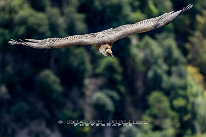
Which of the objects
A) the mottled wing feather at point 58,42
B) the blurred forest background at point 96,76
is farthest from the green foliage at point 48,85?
the mottled wing feather at point 58,42

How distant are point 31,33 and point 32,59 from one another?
432 cm

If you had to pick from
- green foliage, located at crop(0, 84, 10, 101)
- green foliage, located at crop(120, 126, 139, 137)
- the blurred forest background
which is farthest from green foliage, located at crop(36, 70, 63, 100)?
green foliage, located at crop(120, 126, 139, 137)

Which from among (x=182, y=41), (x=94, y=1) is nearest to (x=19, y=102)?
(x=94, y=1)

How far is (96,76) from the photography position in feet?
269

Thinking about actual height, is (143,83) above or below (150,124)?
above

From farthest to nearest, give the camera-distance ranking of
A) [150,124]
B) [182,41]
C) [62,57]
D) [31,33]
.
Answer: [182,41], [150,124], [62,57], [31,33]

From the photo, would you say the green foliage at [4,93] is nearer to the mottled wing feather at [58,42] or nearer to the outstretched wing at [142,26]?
the outstretched wing at [142,26]

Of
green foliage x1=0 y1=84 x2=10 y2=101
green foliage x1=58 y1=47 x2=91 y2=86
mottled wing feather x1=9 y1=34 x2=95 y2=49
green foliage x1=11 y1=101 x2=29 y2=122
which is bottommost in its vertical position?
mottled wing feather x1=9 y1=34 x2=95 y2=49

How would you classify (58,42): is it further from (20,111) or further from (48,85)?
(20,111)

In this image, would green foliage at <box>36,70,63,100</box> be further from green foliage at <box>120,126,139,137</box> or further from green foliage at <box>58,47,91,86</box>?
green foliage at <box>120,126,139,137</box>

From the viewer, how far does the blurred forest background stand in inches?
2975

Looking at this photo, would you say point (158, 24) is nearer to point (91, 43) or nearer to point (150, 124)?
point (91, 43)

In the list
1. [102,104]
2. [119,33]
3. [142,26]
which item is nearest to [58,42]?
[119,33]

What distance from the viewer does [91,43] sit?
38844 mm
